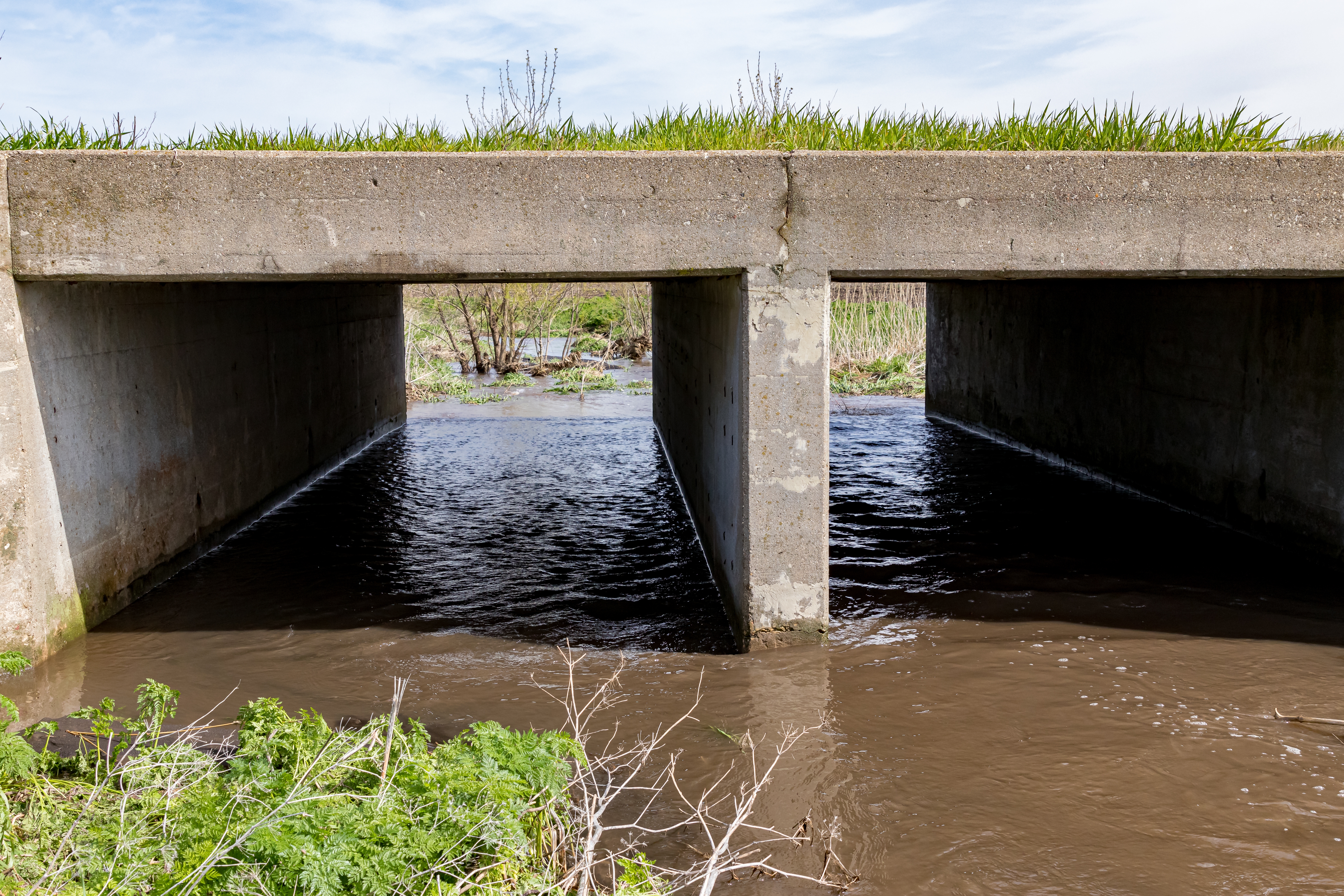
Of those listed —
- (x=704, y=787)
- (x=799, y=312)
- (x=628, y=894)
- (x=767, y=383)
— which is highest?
(x=799, y=312)

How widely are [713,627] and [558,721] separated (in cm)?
155

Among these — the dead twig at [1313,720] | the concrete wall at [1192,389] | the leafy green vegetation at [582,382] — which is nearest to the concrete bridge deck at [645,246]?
the concrete wall at [1192,389]

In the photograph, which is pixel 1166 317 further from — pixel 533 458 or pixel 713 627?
→ pixel 533 458

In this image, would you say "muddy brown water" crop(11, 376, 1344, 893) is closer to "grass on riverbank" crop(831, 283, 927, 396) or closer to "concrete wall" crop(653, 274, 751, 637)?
"concrete wall" crop(653, 274, 751, 637)

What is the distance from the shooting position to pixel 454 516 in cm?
891

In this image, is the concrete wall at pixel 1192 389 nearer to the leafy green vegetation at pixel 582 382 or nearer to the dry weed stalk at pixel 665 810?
the dry weed stalk at pixel 665 810

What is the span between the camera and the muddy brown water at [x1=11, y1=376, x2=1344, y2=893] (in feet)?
12.4

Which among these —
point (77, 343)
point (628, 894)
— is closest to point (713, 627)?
point (628, 894)

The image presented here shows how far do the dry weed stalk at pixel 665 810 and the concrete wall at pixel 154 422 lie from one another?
3.05m

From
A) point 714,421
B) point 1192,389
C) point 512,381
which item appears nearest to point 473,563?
point 714,421

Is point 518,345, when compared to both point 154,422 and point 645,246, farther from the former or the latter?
point 645,246

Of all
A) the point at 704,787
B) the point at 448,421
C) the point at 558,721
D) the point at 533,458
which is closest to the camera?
the point at 704,787

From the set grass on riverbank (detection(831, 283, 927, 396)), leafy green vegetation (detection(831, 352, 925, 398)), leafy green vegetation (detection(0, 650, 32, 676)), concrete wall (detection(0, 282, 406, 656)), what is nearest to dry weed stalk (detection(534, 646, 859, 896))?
leafy green vegetation (detection(0, 650, 32, 676))

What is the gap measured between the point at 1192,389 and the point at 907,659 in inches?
179
